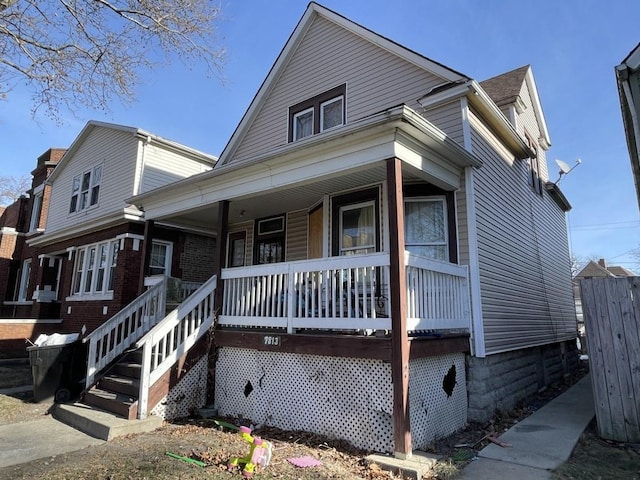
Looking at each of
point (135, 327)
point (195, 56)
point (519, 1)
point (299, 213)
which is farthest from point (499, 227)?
point (135, 327)

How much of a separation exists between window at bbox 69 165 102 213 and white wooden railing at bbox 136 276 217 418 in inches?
368

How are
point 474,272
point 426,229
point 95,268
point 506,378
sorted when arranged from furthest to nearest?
point 95,268 < point 506,378 < point 426,229 < point 474,272

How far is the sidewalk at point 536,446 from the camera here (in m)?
4.71

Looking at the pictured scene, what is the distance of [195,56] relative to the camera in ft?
30.2

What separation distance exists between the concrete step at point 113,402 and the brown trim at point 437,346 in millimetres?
4324

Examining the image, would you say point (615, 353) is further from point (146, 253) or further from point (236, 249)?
Result: point (146, 253)

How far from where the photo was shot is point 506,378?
7.95m

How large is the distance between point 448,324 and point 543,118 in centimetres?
1046

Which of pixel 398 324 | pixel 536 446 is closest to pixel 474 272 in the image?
pixel 398 324

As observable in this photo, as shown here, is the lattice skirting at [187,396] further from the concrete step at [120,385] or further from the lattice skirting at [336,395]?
the concrete step at [120,385]

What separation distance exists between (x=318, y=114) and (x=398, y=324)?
684cm

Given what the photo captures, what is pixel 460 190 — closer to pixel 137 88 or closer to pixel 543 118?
pixel 137 88

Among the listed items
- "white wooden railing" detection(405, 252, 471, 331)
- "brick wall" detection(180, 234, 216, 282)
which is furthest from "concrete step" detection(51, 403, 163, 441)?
"brick wall" detection(180, 234, 216, 282)

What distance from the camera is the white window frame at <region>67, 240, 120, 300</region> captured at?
12.9 meters
